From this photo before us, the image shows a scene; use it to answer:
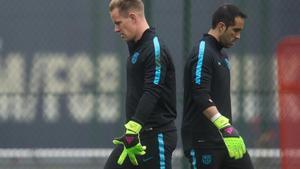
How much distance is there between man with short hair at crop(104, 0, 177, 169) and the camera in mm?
5422

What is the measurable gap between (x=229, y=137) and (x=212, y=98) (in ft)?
1.09

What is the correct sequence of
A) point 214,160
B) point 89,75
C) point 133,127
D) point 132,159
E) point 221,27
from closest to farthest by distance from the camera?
point 133,127, point 132,159, point 214,160, point 221,27, point 89,75

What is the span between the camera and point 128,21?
553cm

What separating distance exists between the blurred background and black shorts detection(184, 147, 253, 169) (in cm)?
240

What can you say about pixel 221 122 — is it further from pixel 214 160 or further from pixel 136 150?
pixel 136 150

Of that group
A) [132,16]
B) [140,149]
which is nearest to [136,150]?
[140,149]

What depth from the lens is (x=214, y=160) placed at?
5961 mm

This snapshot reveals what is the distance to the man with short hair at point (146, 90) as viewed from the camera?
542 cm

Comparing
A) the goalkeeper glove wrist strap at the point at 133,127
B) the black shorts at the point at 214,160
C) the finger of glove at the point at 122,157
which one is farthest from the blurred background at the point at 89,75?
the goalkeeper glove wrist strap at the point at 133,127

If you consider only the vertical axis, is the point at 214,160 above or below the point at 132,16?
below

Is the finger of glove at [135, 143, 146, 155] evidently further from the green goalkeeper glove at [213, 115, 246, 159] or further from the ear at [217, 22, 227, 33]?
the ear at [217, 22, 227, 33]

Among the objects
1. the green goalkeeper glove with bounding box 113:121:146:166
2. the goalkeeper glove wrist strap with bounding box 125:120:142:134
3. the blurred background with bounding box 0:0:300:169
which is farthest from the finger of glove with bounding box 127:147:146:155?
the blurred background with bounding box 0:0:300:169

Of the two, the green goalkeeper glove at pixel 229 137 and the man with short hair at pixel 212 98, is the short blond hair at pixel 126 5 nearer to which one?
the man with short hair at pixel 212 98

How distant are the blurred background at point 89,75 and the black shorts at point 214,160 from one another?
2398 millimetres
